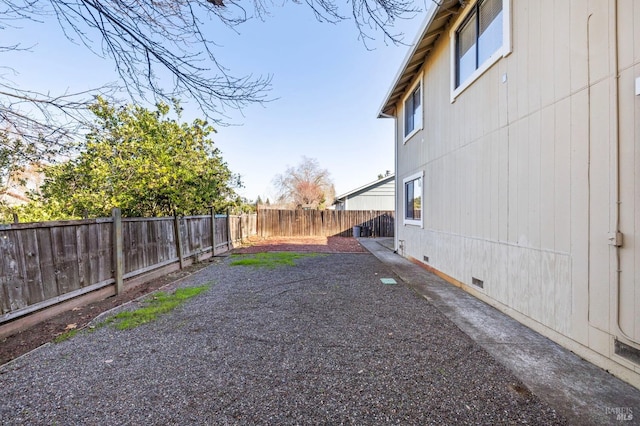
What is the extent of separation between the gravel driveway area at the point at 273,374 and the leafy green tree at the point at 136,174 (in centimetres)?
329

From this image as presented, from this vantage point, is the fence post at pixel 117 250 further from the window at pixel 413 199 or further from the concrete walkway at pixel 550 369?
the window at pixel 413 199

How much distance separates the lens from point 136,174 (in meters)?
6.41

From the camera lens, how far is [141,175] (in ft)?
21.1

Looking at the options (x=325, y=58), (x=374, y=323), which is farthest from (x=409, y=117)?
(x=374, y=323)

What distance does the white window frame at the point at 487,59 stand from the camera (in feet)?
12.4

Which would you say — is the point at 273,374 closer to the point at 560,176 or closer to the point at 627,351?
the point at 627,351

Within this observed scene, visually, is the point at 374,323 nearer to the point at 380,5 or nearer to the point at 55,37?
the point at 380,5

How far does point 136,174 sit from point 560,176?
24.7ft

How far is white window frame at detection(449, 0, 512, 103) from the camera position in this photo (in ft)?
12.4

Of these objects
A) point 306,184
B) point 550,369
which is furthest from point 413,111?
point 306,184

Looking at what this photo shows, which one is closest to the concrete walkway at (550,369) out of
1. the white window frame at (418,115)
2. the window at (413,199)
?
the window at (413,199)

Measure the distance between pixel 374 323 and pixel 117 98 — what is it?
3824 mm

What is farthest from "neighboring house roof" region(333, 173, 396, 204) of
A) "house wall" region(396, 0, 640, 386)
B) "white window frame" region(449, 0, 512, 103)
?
"house wall" region(396, 0, 640, 386)

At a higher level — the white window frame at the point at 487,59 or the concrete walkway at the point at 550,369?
the white window frame at the point at 487,59
